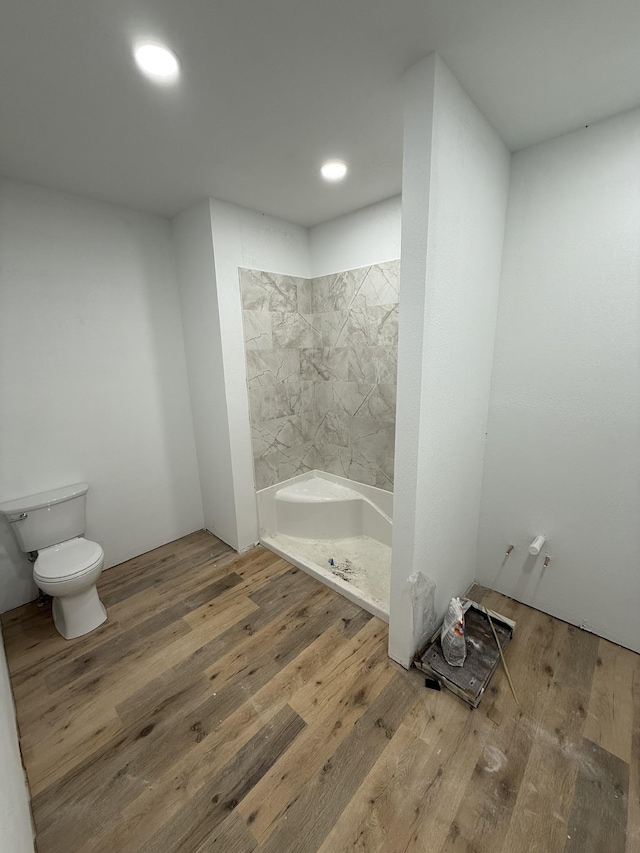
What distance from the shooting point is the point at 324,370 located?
287cm

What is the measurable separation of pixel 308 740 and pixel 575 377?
1.98 meters

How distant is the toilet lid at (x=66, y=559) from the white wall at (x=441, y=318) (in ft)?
5.35

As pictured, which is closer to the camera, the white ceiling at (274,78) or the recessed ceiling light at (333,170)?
the white ceiling at (274,78)

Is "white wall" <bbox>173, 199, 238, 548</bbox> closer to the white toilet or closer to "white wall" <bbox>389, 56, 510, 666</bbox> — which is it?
the white toilet

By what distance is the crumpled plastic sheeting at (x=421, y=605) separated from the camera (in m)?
1.52

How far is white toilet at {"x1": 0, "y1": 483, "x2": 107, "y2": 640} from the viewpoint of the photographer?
5.83ft

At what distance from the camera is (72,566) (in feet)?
5.95

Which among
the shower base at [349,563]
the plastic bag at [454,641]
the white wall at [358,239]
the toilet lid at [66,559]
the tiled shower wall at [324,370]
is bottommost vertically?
the shower base at [349,563]

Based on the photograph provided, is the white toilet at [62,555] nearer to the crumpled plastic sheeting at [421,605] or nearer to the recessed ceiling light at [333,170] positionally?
the crumpled plastic sheeting at [421,605]

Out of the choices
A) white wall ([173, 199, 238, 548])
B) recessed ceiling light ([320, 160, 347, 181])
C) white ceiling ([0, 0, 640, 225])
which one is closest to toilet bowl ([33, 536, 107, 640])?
white wall ([173, 199, 238, 548])

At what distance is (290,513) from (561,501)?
1804mm

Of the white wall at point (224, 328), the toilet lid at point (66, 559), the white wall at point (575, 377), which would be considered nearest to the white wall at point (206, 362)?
the white wall at point (224, 328)

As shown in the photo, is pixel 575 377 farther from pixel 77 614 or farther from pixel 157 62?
pixel 77 614

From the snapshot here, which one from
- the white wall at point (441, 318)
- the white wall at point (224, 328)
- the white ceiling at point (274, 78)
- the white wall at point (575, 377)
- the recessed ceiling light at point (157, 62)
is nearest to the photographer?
the white ceiling at point (274, 78)
